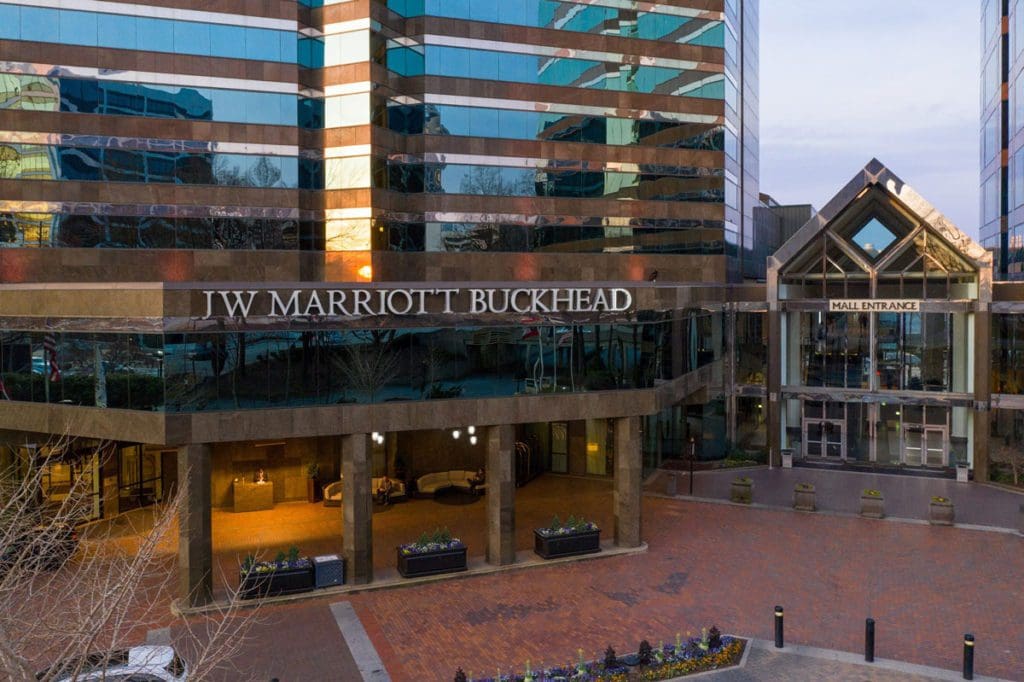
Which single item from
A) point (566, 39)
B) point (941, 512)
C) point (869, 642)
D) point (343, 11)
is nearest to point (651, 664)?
point (869, 642)

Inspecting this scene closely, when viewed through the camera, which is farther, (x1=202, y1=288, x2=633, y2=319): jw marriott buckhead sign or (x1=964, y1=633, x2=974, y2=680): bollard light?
(x1=202, y1=288, x2=633, y2=319): jw marriott buckhead sign

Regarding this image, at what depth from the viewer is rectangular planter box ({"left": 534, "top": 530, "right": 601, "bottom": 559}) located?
24.7 meters

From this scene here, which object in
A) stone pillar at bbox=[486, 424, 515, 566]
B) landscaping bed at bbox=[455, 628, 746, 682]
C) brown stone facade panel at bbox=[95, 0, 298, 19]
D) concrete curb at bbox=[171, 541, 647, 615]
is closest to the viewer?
landscaping bed at bbox=[455, 628, 746, 682]

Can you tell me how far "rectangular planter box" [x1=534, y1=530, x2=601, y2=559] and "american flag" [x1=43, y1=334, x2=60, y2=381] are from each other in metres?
14.3

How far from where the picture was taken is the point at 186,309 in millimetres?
20172

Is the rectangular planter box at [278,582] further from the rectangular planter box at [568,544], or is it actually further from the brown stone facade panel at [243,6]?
the brown stone facade panel at [243,6]

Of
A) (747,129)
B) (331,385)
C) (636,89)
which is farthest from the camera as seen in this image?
(747,129)

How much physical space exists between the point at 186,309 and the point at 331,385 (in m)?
4.30

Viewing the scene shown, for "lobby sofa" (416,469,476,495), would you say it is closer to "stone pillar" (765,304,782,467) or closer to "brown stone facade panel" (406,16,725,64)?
"stone pillar" (765,304,782,467)

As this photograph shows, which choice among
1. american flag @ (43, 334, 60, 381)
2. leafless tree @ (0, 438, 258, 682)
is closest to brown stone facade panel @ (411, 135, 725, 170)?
leafless tree @ (0, 438, 258, 682)

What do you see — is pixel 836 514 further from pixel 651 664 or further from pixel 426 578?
pixel 426 578

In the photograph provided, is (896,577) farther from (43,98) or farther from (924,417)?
(43,98)

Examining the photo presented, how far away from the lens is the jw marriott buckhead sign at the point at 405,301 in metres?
20.8

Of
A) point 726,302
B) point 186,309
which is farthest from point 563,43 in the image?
point 186,309
